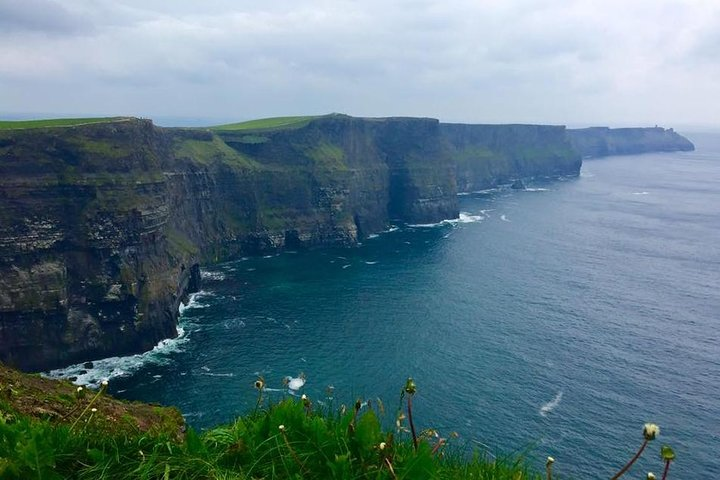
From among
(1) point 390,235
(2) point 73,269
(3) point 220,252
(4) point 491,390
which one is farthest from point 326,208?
(4) point 491,390

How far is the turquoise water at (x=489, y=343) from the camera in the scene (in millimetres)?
57062

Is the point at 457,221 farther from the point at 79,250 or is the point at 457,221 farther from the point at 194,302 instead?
the point at 79,250

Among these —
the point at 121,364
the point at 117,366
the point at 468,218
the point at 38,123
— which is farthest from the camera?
the point at 468,218

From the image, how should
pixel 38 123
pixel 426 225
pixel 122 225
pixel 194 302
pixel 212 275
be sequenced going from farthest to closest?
pixel 426 225, pixel 212 275, pixel 194 302, pixel 38 123, pixel 122 225

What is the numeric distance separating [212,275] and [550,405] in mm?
77460

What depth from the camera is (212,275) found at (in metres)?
114

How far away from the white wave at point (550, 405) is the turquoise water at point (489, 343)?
0.75 feet

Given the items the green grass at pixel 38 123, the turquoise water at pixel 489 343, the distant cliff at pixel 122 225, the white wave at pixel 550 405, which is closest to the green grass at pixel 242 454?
the turquoise water at pixel 489 343

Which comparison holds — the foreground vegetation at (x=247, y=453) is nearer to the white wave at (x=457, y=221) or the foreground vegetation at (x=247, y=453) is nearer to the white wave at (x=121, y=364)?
the white wave at (x=121, y=364)

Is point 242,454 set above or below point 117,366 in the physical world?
above

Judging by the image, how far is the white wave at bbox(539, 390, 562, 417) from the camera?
194ft

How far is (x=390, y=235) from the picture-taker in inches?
6107

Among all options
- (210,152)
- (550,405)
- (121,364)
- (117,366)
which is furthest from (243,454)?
(210,152)

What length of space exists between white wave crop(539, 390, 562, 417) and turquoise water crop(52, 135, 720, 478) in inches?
9.0
